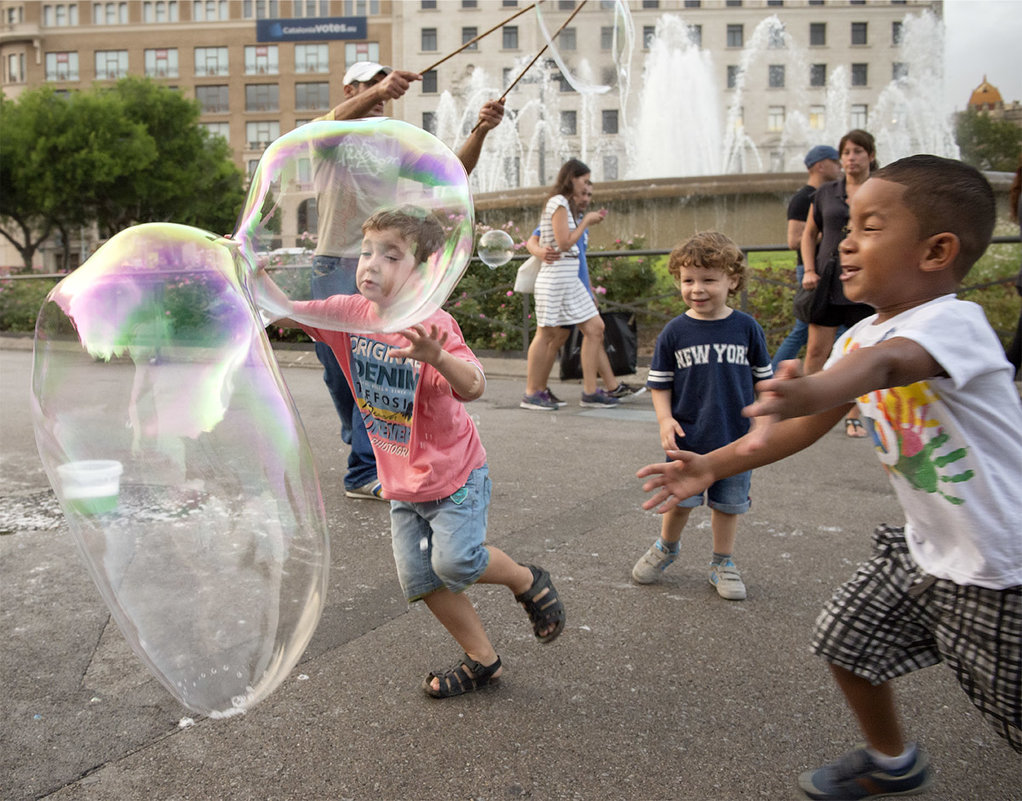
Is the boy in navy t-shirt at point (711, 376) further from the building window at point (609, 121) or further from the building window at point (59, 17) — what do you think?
the building window at point (59, 17)

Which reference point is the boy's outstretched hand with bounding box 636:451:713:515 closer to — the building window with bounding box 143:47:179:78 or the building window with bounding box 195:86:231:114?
the building window with bounding box 195:86:231:114

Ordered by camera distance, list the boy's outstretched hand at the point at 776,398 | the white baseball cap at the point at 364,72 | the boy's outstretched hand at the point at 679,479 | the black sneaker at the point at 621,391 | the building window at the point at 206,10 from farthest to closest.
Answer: the building window at the point at 206,10
the black sneaker at the point at 621,391
the white baseball cap at the point at 364,72
the boy's outstretched hand at the point at 679,479
the boy's outstretched hand at the point at 776,398

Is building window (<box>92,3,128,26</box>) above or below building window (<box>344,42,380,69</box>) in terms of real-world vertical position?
above

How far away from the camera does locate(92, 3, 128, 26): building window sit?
70.4m

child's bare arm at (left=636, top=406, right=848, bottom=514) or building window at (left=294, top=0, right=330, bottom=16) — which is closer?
child's bare arm at (left=636, top=406, right=848, bottom=514)

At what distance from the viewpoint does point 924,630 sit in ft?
6.20

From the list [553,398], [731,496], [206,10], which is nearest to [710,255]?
[731,496]

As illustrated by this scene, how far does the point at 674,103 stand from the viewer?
31922 mm

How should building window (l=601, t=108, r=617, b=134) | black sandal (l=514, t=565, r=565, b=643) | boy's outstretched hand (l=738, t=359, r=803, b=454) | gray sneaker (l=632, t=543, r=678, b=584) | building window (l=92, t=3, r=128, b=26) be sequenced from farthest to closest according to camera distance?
building window (l=92, t=3, r=128, b=26), building window (l=601, t=108, r=617, b=134), gray sneaker (l=632, t=543, r=678, b=584), black sandal (l=514, t=565, r=565, b=643), boy's outstretched hand (l=738, t=359, r=803, b=454)

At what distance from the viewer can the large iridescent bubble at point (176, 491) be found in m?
1.95

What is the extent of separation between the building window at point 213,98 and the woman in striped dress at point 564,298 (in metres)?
67.0

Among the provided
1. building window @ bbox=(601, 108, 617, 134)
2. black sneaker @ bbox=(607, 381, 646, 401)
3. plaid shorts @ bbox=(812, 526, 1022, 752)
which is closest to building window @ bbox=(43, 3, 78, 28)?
building window @ bbox=(601, 108, 617, 134)

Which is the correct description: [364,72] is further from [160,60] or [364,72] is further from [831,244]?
[160,60]

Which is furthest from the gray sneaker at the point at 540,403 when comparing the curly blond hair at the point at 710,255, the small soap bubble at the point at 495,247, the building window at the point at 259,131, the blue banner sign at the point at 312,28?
the blue banner sign at the point at 312,28
